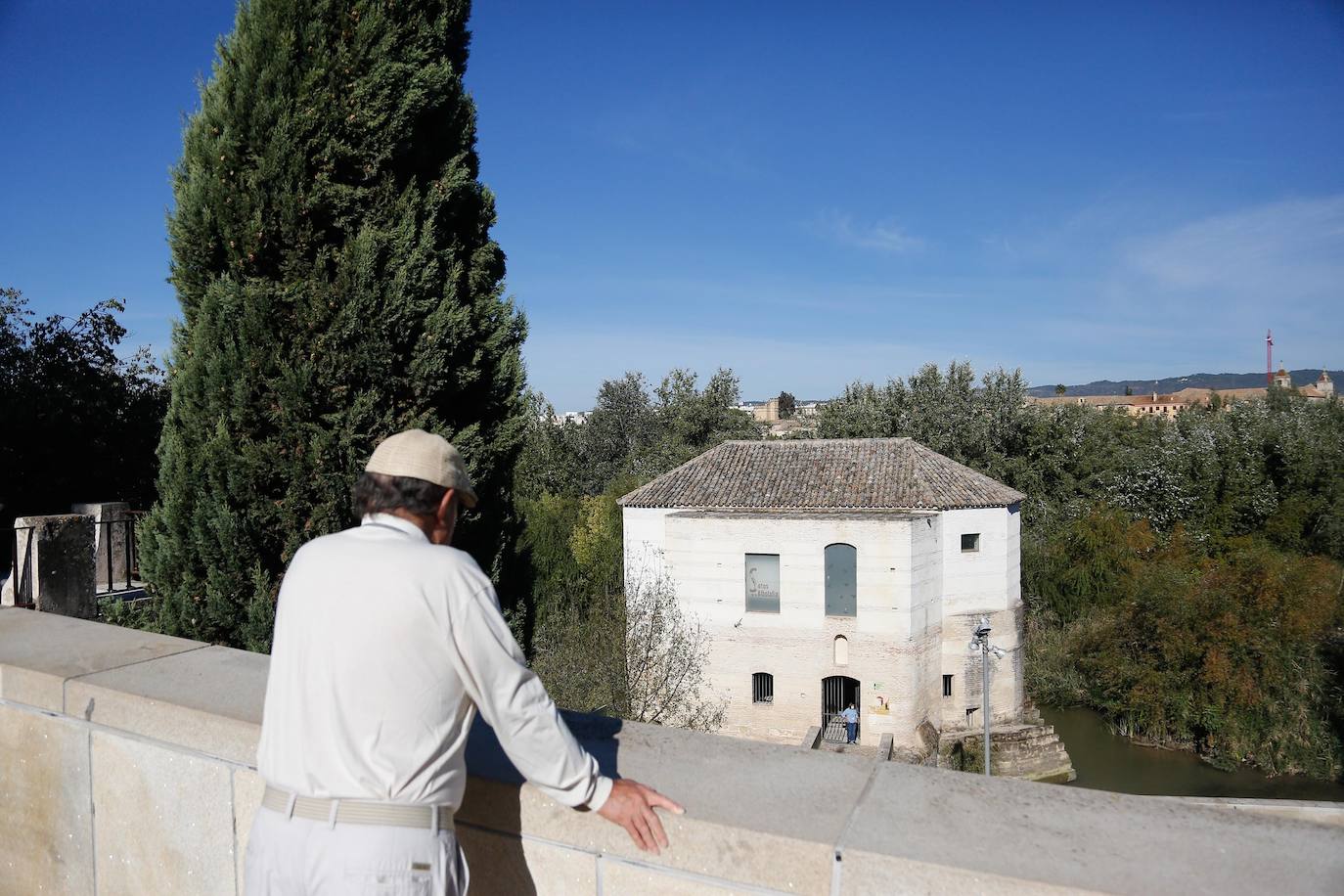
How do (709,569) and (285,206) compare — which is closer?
(285,206)

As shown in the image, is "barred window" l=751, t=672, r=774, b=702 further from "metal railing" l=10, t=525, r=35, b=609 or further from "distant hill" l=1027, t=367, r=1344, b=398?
"distant hill" l=1027, t=367, r=1344, b=398

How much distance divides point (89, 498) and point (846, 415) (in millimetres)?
31434

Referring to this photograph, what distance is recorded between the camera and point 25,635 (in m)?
3.16

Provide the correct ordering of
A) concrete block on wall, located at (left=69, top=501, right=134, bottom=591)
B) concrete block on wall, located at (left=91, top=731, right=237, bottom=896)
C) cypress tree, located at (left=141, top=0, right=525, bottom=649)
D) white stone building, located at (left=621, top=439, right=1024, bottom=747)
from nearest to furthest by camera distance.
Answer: concrete block on wall, located at (left=91, top=731, right=237, bottom=896), cypress tree, located at (left=141, top=0, right=525, bottom=649), concrete block on wall, located at (left=69, top=501, right=134, bottom=591), white stone building, located at (left=621, top=439, right=1024, bottom=747)

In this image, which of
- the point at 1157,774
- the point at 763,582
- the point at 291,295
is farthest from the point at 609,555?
the point at 291,295

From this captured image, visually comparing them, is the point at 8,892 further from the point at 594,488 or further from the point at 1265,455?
the point at 594,488

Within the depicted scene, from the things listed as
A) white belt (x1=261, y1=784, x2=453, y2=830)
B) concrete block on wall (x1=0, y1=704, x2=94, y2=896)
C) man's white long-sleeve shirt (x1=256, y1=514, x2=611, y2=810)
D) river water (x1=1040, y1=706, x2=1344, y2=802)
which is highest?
man's white long-sleeve shirt (x1=256, y1=514, x2=611, y2=810)

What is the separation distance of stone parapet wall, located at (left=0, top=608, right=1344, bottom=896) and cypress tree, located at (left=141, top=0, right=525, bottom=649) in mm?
2687

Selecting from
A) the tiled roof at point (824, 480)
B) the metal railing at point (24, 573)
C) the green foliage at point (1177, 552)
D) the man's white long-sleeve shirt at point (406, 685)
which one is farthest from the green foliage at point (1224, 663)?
the man's white long-sleeve shirt at point (406, 685)

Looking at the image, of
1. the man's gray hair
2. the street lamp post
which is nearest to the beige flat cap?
the man's gray hair

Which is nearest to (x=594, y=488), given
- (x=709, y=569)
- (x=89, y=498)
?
(x=709, y=569)

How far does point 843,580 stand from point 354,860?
2212 cm

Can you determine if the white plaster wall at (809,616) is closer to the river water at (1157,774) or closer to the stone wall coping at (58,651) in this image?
the river water at (1157,774)

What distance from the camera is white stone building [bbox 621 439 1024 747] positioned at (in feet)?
74.3
